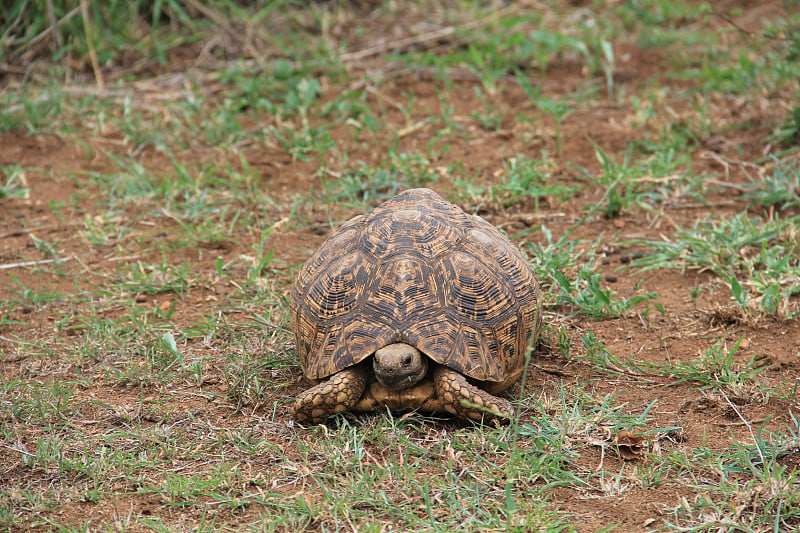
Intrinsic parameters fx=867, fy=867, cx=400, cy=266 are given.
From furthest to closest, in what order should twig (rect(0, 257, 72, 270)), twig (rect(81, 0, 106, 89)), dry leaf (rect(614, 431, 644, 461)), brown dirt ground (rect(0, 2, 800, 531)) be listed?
twig (rect(81, 0, 106, 89)) → twig (rect(0, 257, 72, 270)) → brown dirt ground (rect(0, 2, 800, 531)) → dry leaf (rect(614, 431, 644, 461))

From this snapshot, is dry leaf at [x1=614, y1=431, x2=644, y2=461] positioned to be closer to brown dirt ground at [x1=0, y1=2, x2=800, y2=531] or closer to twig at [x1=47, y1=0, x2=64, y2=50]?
brown dirt ground at [x1=0, y1=2, x2=800, y2=531]

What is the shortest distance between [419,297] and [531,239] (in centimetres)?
171

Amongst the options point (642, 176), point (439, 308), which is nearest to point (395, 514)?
point (439, 308)

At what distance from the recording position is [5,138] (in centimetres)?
598

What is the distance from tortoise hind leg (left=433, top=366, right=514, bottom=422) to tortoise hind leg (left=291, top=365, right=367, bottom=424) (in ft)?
0.93

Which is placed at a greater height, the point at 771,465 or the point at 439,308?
the point at 439,308

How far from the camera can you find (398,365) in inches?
117

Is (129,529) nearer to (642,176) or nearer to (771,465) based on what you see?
(771,465)

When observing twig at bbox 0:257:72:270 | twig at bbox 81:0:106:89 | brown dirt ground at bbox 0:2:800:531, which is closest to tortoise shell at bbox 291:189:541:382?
brown dirt ground at bbox 0:2:800:531

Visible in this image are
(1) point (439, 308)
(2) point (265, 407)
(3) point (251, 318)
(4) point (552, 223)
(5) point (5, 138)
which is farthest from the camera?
(5) point (5, 138)

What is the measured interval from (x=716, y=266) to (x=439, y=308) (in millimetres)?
1776

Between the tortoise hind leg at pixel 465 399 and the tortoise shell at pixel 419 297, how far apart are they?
48 mm

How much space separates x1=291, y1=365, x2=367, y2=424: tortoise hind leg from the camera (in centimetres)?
309

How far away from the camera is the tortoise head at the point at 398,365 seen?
9.75 ft
